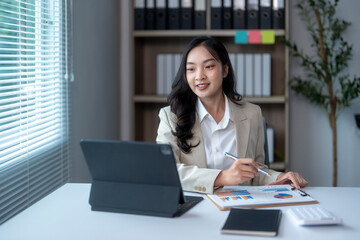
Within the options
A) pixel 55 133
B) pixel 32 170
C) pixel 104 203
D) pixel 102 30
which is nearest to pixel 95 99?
pixel 102 30

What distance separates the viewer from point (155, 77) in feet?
12.0

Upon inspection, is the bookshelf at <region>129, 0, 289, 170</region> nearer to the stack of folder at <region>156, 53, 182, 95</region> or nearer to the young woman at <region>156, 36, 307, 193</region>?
the stack of folder at <region>156, 53, 182, 95</region>

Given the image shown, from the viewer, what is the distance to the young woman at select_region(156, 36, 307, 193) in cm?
194

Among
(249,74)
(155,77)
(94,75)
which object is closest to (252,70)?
(249,74)

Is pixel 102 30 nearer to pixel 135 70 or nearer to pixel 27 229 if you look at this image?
pixel 135 70

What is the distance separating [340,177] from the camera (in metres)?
3.59

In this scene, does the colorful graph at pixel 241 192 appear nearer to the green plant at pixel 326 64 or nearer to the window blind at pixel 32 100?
the window blind at pixel 32 100

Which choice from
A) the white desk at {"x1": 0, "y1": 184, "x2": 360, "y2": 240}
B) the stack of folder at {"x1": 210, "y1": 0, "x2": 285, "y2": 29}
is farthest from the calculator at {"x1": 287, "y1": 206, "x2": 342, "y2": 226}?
the stack of folder at {"x1": 210, "y1": 0, "x2": 285, "y2": 29}

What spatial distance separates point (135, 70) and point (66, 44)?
1.13 metres

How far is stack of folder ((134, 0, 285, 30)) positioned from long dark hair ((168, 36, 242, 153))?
1182 millimetres

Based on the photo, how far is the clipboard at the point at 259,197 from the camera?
4.74ft

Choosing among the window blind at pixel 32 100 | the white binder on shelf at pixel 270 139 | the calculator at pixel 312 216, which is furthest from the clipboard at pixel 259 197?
the white binder on shelf at pixel 270 139

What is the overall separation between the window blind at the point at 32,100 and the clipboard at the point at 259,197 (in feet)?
2.71

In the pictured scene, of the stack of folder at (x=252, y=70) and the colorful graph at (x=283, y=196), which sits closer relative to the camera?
the colorful graph at (x=283, y=196)
